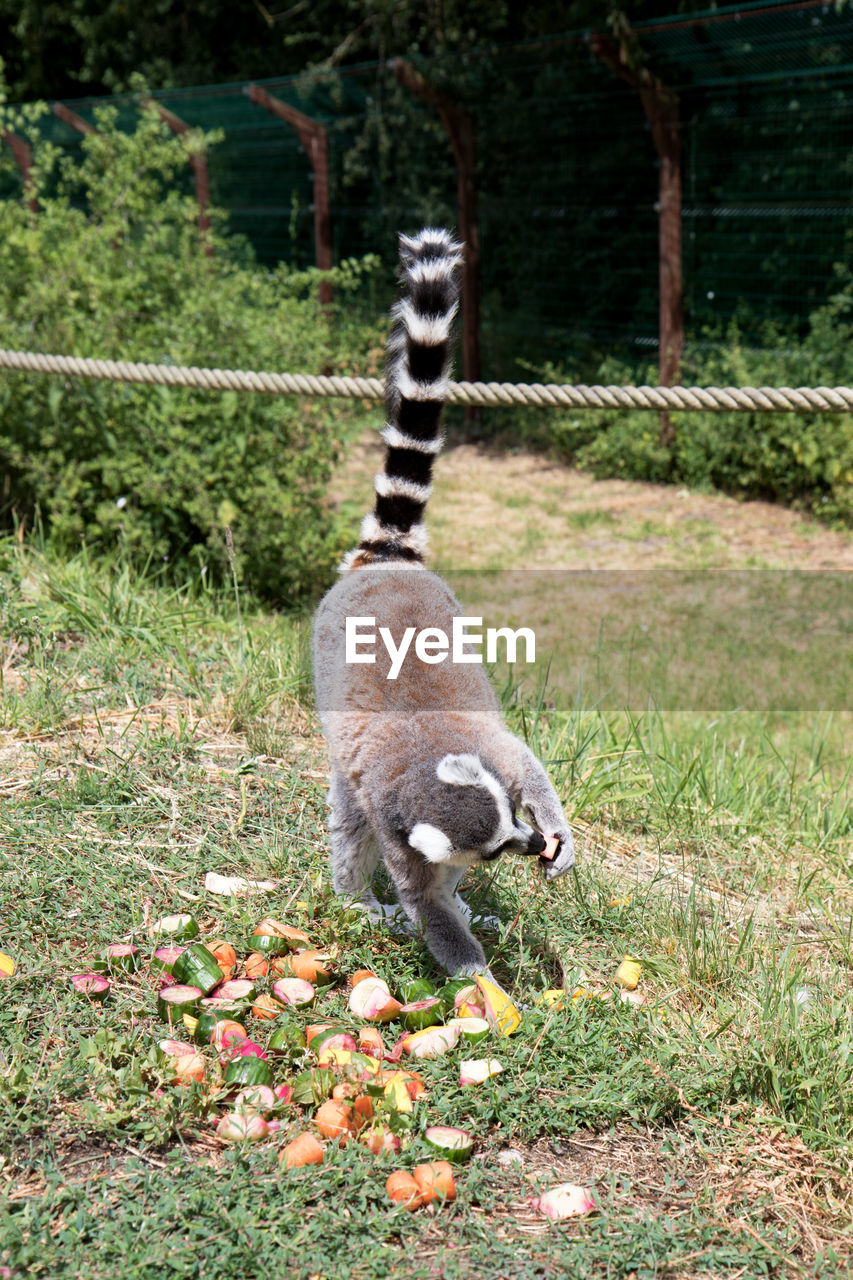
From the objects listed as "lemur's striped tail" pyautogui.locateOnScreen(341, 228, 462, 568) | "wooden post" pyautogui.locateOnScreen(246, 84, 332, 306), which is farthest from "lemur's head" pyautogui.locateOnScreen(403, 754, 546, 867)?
"wooden post" pyautogui.locateOnScreen(246, 84, 332, 306)

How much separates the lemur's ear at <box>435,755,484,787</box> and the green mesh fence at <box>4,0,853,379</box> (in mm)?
6400

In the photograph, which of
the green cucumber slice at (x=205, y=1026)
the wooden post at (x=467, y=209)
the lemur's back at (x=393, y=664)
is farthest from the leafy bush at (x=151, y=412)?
the wooden post at (x=467, y=209)

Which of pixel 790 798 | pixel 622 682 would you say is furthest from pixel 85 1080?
pixel 622 682

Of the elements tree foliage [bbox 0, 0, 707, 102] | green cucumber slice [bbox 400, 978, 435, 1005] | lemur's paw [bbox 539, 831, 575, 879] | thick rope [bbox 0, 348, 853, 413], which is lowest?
green cucumber slice [bbox 400, 978, 435, 1005]

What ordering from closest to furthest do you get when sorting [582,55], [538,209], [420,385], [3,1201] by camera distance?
[3,1201] < [420,385] < [582,55] < [538,209]

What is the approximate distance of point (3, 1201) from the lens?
1766 mm

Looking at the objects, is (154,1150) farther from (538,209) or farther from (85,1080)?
(538,209)

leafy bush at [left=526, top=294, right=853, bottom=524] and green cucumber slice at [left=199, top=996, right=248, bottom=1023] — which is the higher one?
leafy bush at [left=526, top=294, right=853, bottom=524]

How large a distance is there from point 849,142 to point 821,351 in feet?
4.88

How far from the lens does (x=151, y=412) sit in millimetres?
5168

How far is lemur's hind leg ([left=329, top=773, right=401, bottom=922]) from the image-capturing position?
8.52ft

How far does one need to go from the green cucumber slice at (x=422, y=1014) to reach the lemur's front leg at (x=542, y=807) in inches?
13.6

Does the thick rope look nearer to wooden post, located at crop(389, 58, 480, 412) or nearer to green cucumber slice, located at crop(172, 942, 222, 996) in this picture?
green cucumber slice, located at crop(172, 942, 222, 996)

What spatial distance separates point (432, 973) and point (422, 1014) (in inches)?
10.6
